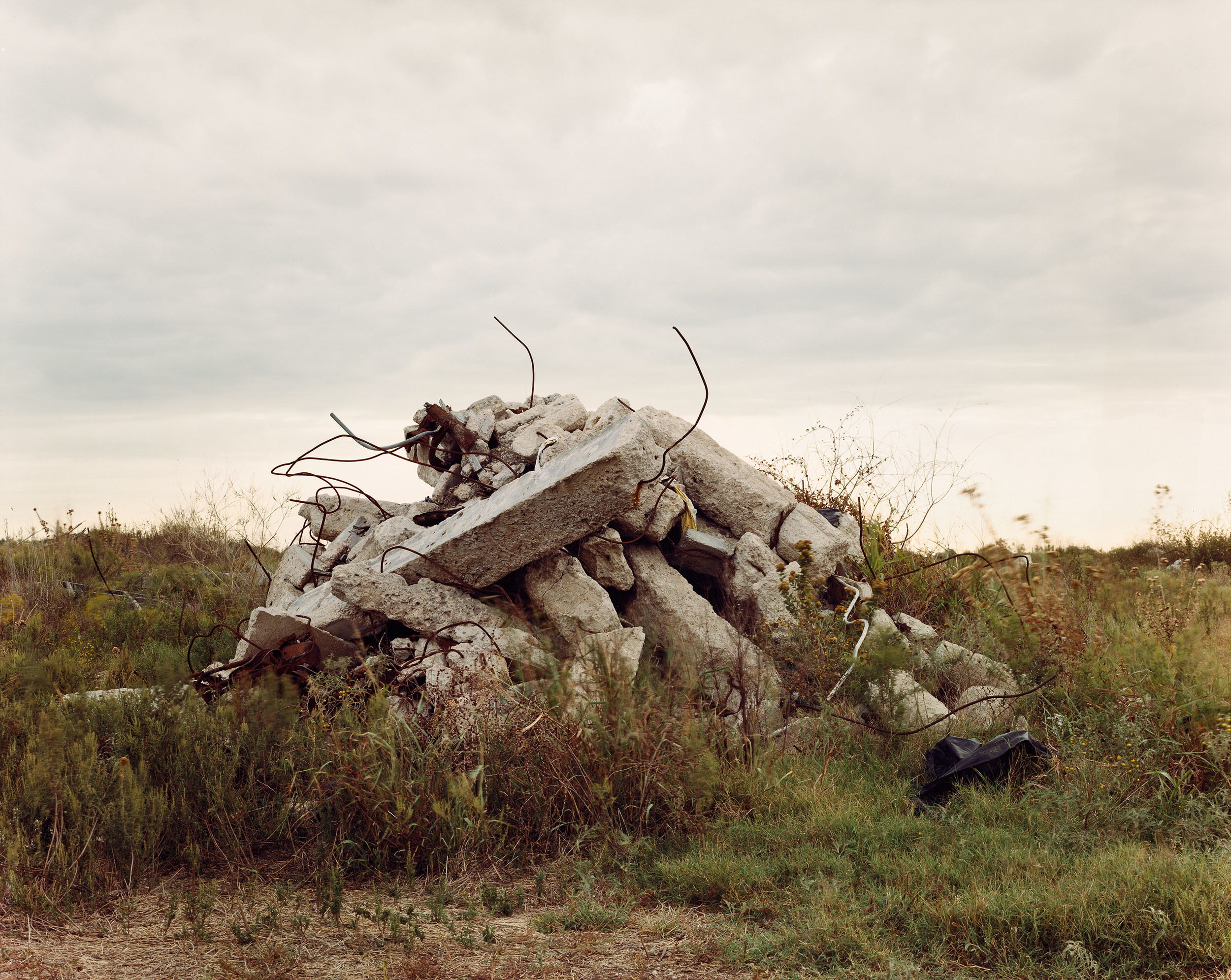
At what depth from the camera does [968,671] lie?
6570mm

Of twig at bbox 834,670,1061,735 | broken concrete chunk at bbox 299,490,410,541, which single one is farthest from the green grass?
broken concrete chunk at bbox 299,490,410,541

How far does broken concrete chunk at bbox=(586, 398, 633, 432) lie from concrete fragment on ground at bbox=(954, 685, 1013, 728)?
3.45 m

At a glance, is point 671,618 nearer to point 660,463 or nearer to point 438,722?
point 660,463

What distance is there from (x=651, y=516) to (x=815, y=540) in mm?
1391

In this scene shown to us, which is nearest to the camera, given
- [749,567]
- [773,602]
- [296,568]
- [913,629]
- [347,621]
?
[347,621]

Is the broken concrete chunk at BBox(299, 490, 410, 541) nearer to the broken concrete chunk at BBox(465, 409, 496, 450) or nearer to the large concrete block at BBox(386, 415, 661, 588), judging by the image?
the broken concrete chunk at BBox(465, 409, 496, 450)

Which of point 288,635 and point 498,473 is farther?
point 498,473

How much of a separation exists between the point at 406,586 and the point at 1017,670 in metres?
4.38

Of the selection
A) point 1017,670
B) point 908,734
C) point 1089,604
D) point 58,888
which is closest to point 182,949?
point 58,888

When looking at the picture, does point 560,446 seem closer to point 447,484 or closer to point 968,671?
point 447,484

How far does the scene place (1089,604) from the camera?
300 inches

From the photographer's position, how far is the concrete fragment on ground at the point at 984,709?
601cm

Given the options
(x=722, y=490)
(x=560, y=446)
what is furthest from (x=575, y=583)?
(x=722, y=490)

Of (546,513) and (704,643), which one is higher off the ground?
(546,513)
